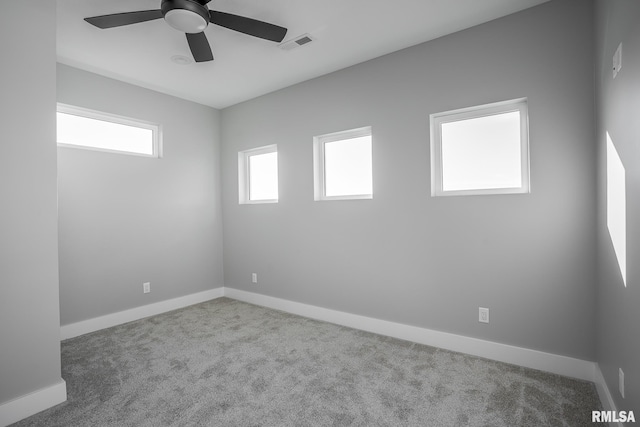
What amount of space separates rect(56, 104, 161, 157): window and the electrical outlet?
403cm

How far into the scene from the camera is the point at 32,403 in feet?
6.39

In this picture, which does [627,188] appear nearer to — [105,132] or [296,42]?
[296,42]

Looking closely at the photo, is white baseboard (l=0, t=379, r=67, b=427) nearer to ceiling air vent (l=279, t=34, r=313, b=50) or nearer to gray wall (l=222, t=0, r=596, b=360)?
gray wall (l=222, t=0, r=596, b=360)

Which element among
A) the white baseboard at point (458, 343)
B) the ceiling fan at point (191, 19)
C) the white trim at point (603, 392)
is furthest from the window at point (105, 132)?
the white trim at point (603, 392)

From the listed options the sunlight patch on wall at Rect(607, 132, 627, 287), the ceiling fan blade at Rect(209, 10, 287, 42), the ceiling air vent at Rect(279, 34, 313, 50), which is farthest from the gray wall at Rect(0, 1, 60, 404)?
the sunlight patch on wall at Rect(607, 132, 627, 287)

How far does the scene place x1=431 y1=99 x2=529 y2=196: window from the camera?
2502 millimetres

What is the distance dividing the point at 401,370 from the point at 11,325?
8.55ft

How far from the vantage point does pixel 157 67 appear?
329 cm

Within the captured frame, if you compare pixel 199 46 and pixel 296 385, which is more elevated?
pixel 199 46

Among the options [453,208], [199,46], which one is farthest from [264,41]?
[453,208]

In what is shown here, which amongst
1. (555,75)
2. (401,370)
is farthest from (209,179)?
(555,75)

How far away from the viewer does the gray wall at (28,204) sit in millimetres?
1885

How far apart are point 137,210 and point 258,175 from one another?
157 centimetres

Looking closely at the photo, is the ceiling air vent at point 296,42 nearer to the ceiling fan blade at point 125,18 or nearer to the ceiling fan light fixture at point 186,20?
the ceiling fan light fixture at point 186,20
